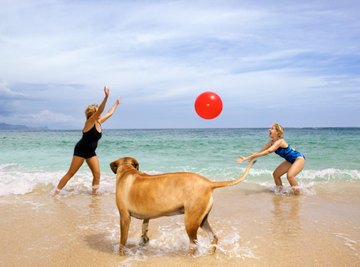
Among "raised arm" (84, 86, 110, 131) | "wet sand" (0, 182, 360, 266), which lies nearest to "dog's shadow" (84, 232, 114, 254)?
"wet sand" (0, 182, 360, 266)

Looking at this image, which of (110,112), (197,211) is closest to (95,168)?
(110,112)

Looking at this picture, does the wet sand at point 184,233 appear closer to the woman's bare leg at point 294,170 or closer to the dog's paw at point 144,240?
the dog's paw at point 144,240

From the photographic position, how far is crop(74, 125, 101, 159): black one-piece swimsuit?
7.48 metres

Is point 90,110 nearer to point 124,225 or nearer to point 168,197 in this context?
point 124,225

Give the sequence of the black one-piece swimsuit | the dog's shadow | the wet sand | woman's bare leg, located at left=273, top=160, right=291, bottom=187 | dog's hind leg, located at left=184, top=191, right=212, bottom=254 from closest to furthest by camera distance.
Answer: dog's hind leg, located at left=184, top=191, right=212, bottom=254
the wet sand
the dog's shadow
the black one-piece swimsuit
woman's bare leg, located at left=273, top=160, right=291, bottom=187

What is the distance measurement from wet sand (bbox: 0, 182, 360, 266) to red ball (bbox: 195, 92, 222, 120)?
6.31 feet

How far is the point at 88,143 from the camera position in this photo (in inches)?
298

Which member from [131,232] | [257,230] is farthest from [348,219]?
[131,232]

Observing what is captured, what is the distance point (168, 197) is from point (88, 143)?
4080 millimetres

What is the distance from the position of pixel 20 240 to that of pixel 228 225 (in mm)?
3179

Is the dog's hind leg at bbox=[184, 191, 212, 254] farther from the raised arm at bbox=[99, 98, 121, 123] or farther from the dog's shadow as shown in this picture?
the raised arm at bbox=[99, 98, 121, 123]

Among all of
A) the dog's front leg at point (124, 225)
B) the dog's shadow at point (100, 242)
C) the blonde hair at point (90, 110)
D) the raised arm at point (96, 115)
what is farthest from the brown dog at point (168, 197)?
the blonde hair at point (90, 110)

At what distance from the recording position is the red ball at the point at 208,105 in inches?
311

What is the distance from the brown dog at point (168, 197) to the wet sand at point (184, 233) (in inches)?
15.0
